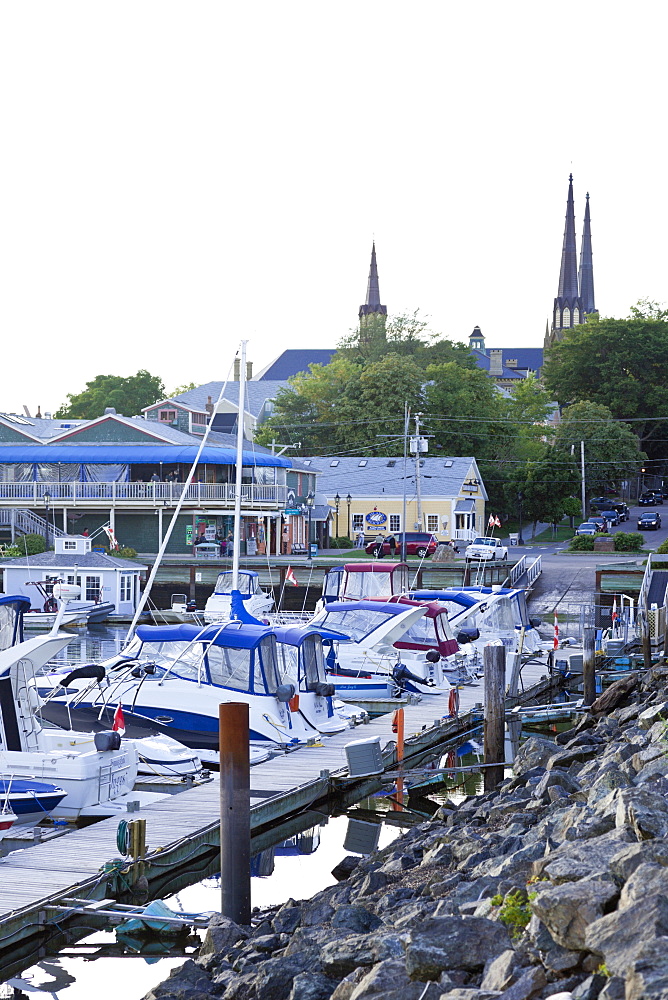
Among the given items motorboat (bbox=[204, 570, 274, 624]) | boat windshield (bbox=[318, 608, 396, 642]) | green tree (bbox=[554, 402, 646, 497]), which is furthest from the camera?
green tree (bbox=[554, 402, 646, 497])

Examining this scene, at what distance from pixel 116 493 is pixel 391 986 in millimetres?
54763

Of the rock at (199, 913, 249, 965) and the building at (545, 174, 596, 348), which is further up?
the building at (545, 174, 596, 348)

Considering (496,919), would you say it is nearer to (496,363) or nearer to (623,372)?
(623,372)

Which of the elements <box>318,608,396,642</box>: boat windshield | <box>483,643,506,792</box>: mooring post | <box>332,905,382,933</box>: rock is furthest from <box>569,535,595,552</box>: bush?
<box>332,905,382,933</box>: rock

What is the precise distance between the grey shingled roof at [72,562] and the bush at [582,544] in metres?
24.6

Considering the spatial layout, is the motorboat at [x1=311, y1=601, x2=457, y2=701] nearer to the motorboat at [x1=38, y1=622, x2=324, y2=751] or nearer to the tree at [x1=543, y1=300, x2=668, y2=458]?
the motorboat at [x1=38, y1=622, x2=324, y2=751]

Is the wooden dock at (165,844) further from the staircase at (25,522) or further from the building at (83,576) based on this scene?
the staircase at (25,522)

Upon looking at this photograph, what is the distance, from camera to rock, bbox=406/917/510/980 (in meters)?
7.98

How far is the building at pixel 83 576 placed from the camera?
4844cm

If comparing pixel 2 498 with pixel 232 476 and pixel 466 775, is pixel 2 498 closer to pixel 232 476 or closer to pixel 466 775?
pixel 232 476

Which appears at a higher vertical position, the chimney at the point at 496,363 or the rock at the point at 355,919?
the chimney at the point at 496,363

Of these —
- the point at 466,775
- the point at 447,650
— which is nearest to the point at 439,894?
the point at 466,775

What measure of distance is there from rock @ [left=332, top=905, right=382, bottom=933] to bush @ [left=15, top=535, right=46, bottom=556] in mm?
48279

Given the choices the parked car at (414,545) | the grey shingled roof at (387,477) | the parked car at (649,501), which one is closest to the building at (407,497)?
the grey shingled roof at (387,477)
